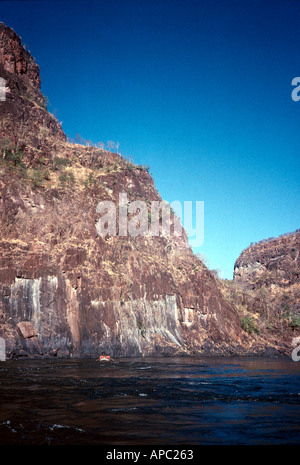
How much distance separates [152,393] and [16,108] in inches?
2691

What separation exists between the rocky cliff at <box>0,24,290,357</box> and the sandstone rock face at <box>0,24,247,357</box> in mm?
160

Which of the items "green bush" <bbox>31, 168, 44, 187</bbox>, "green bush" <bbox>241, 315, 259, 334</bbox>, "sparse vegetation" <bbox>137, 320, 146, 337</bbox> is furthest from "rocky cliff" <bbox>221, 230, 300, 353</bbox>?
"green bush" <bbox>31, 168, 44, 187</bbox>

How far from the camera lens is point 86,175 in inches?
2849

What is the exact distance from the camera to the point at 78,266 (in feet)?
167

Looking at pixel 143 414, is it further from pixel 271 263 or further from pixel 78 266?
pixel 271 263

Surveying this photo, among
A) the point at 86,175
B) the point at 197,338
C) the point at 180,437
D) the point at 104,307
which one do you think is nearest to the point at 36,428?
the point at 180,437

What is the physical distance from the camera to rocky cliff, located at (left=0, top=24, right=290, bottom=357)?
44250mm

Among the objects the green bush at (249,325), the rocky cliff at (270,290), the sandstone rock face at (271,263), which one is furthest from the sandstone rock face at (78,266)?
the sandstone rock face at (271,263)

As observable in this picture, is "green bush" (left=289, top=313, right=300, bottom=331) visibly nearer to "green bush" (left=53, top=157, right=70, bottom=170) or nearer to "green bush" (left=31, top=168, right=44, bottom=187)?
"green bush" (left=53, top=157, right=70, bottom=170)

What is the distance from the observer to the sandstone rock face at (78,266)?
145 ft

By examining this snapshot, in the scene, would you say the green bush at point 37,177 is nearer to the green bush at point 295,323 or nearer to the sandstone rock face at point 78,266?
the sandstone rock face at point 78,266

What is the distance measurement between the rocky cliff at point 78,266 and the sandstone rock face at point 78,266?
160 millimetres

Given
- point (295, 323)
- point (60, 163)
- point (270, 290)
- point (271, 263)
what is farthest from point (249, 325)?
point (271, 263)
